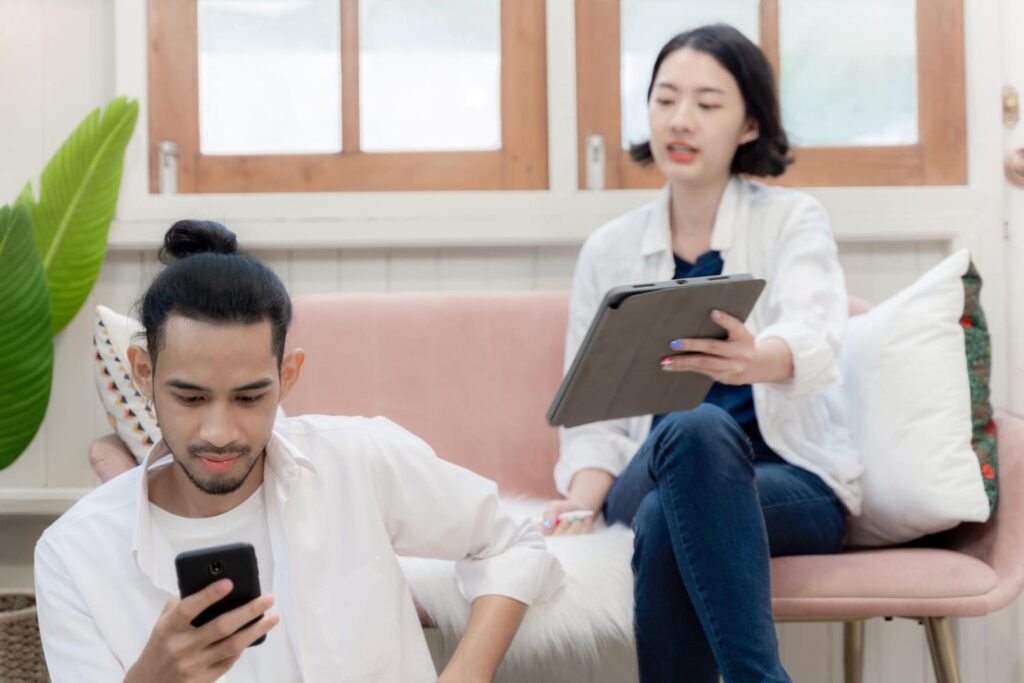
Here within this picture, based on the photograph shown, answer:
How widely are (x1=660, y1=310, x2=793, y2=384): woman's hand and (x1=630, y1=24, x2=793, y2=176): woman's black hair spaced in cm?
45

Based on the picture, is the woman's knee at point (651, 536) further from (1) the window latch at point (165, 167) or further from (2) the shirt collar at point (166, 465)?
(1) the window latch at point (165, 167)

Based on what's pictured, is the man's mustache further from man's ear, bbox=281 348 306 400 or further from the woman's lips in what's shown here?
the woman's lips

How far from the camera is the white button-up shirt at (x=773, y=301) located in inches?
Answer: 70.8

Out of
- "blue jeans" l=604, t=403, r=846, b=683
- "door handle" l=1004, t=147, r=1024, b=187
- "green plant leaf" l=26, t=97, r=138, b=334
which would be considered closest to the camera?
"blue jeans" l=604, t=403, r=846, b=683

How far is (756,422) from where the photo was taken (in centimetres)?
188

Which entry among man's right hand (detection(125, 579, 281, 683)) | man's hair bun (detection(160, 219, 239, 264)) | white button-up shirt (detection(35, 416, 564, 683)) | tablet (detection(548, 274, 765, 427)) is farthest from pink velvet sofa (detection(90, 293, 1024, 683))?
man's right hand (detection(125, 579, 281, 683))

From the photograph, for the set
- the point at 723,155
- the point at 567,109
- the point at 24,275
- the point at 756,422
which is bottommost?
the point at 756,422

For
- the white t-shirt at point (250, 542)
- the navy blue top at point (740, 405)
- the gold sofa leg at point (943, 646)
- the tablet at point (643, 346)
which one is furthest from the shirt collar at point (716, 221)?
the white t-shirt at point (250, 542)

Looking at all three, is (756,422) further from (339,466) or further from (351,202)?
(351,202)

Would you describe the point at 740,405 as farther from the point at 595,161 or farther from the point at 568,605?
the point at 595,161

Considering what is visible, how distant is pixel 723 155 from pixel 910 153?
2.20 feet

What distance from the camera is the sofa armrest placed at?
5.82ft

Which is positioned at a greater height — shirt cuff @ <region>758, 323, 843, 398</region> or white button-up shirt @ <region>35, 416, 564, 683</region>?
shirt cuff @ <region>758, 323, 843, 398</region>

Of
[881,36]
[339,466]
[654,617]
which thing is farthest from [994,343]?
[339,466]
